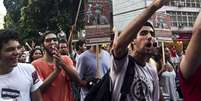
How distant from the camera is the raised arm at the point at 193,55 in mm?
2709

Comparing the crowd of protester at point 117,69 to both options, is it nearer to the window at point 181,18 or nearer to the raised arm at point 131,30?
the raised arm at point 131,30

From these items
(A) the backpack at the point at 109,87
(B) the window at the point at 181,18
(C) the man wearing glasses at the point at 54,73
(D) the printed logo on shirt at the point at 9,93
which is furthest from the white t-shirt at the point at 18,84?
(B) the window at the point at 181,18

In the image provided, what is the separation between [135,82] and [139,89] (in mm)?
66

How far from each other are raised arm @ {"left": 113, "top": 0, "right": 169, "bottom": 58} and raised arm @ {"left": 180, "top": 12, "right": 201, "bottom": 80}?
80cm

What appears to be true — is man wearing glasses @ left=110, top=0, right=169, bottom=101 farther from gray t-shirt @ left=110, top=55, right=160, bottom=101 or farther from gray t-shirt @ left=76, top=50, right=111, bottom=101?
gray t-shirt @ left=76, top=50, right=111, bottom=101

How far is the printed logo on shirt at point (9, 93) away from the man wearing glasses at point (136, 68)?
0.89 metres

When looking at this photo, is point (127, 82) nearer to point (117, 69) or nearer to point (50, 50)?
point (117, 69)

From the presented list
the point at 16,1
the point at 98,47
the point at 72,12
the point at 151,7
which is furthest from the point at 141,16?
the point at 16,1

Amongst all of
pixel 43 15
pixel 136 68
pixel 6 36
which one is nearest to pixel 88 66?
pixel 6 36

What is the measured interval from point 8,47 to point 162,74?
4552 millimetres

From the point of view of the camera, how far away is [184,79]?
110 inches

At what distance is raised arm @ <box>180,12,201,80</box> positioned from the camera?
8.89 ft

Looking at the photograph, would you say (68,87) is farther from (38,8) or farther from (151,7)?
(38,8)

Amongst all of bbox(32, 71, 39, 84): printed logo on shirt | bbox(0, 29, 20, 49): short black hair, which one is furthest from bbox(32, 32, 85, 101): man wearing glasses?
bbox(0, 29, 20, 49): short black hair
